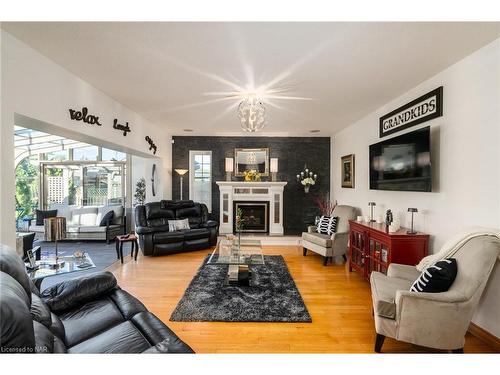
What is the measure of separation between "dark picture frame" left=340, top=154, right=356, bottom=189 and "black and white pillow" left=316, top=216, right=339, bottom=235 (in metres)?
0.95

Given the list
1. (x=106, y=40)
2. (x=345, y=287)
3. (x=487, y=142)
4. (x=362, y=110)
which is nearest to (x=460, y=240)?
(x=487, y=142)

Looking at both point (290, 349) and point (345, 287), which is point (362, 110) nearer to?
point (345, 287)

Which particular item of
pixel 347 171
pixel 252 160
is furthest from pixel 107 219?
pixel 347 171

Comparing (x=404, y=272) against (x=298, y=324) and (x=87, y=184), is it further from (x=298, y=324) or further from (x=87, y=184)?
(x=87, y=184)

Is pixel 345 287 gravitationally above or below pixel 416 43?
below

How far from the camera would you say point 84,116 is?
9.89 feet

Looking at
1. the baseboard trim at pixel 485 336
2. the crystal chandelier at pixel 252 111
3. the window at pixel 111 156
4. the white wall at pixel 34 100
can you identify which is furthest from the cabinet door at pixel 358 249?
the window at pixel 111 156

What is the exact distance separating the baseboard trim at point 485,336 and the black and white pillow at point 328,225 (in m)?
2.46

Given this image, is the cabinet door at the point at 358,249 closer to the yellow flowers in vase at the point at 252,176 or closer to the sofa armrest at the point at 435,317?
the sofa armrest at the point at 435,317

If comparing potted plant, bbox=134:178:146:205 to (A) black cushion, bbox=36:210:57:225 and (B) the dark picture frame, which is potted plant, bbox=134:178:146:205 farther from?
(B) the dark picture frame

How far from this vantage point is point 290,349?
83.3 inches

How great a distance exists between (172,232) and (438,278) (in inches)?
167

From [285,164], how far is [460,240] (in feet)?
15.3

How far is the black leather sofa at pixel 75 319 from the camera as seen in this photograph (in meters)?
1.02
